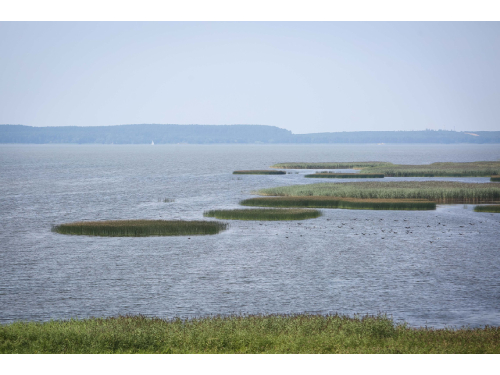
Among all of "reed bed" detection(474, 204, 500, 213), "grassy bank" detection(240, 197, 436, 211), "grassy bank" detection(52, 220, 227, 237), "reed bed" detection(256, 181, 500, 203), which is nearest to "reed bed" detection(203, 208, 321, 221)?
"grassy bank" detection(240, 197, 436, 211)

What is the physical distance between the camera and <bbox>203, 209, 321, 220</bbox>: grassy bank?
5966 cm

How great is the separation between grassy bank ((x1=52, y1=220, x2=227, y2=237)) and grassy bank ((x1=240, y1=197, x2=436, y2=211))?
15.2m

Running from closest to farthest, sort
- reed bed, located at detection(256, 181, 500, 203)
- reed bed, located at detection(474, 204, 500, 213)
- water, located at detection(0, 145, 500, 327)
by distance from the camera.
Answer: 1. water, located at detection(0, 145, 500, 327)
2. reed bed, located at detection(474, 204, 500, 213)
3. reed bed, located at detection(256, 181, 500, 203)

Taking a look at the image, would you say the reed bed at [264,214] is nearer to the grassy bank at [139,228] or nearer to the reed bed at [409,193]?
the grassy bank at [139,228]

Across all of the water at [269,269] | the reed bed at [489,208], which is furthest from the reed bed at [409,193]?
the water at [269,269]

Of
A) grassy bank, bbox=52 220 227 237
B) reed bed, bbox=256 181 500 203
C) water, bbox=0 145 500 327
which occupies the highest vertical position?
reed bed, bbox=256 181 500 203

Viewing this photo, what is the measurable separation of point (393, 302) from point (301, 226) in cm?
2585

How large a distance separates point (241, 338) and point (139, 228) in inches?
1250

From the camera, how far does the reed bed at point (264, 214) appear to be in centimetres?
5966

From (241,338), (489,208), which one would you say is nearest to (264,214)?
(489,208)

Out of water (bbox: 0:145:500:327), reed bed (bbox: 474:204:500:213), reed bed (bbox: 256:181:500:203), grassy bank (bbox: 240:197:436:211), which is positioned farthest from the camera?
reed bed (bbox: 256:181:500:203)

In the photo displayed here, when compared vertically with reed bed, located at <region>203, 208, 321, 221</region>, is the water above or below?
below

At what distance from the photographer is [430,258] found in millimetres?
40812

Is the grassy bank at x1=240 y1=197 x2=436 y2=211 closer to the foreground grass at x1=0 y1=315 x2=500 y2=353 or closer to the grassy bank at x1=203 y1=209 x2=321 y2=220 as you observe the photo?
the grassy bank at x1=203 y1=209 x2=321 y2=220
